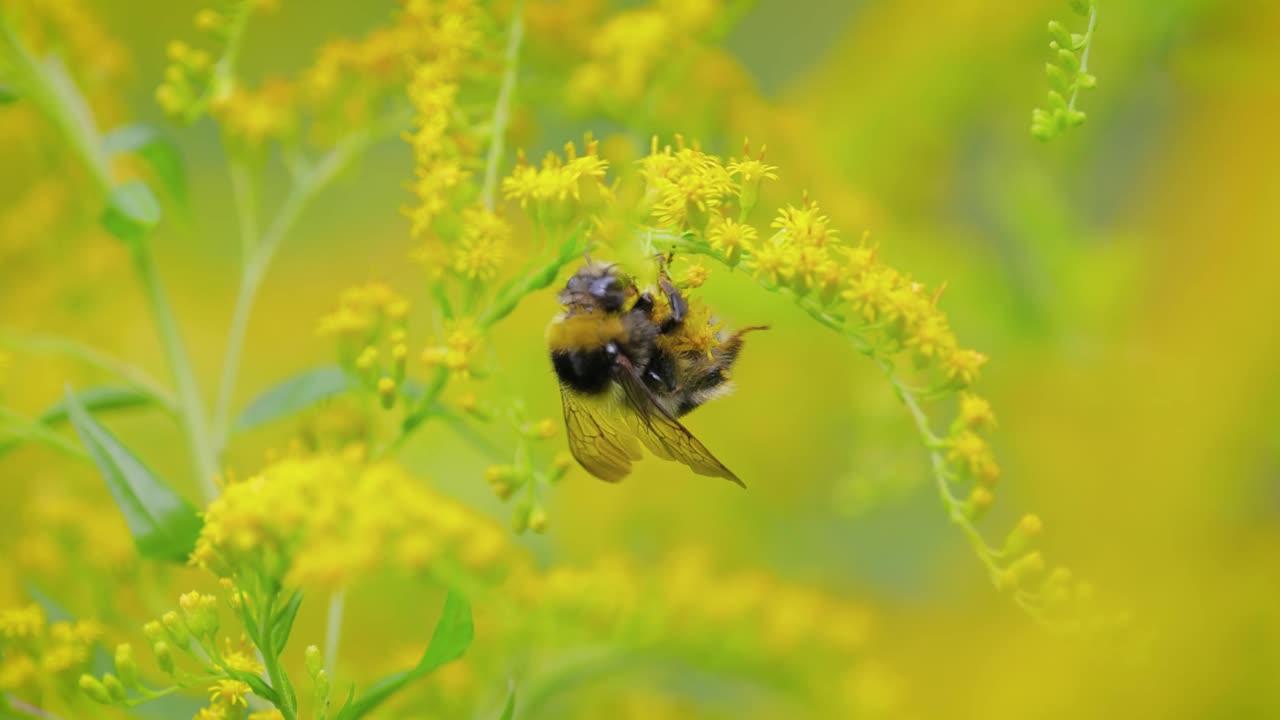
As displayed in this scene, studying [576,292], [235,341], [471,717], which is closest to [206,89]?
[235,341]

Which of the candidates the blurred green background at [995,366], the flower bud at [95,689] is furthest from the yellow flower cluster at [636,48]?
the flower bud at [95,689]

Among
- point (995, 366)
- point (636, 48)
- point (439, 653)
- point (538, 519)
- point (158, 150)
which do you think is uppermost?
point (995, 366)

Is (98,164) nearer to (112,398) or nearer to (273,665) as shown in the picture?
(112,398)

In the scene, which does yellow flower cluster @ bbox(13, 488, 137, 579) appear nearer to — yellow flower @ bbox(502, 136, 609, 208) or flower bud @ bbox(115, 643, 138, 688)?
flower bud @ bbox(115, 643, 138, 688)

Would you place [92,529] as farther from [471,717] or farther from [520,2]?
[520,2]

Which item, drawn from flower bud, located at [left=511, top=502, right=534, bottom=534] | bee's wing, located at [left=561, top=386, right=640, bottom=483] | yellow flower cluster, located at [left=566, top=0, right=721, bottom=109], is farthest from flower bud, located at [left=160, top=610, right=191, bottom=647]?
yellow flower cluster, located at [left=566, top=0, right=721, bottom=109]

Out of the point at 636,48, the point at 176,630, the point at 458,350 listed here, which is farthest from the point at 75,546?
the point at 636,48

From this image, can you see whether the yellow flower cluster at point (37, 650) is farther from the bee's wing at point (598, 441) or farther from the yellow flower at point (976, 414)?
the yellow flower at point (976, 414)
